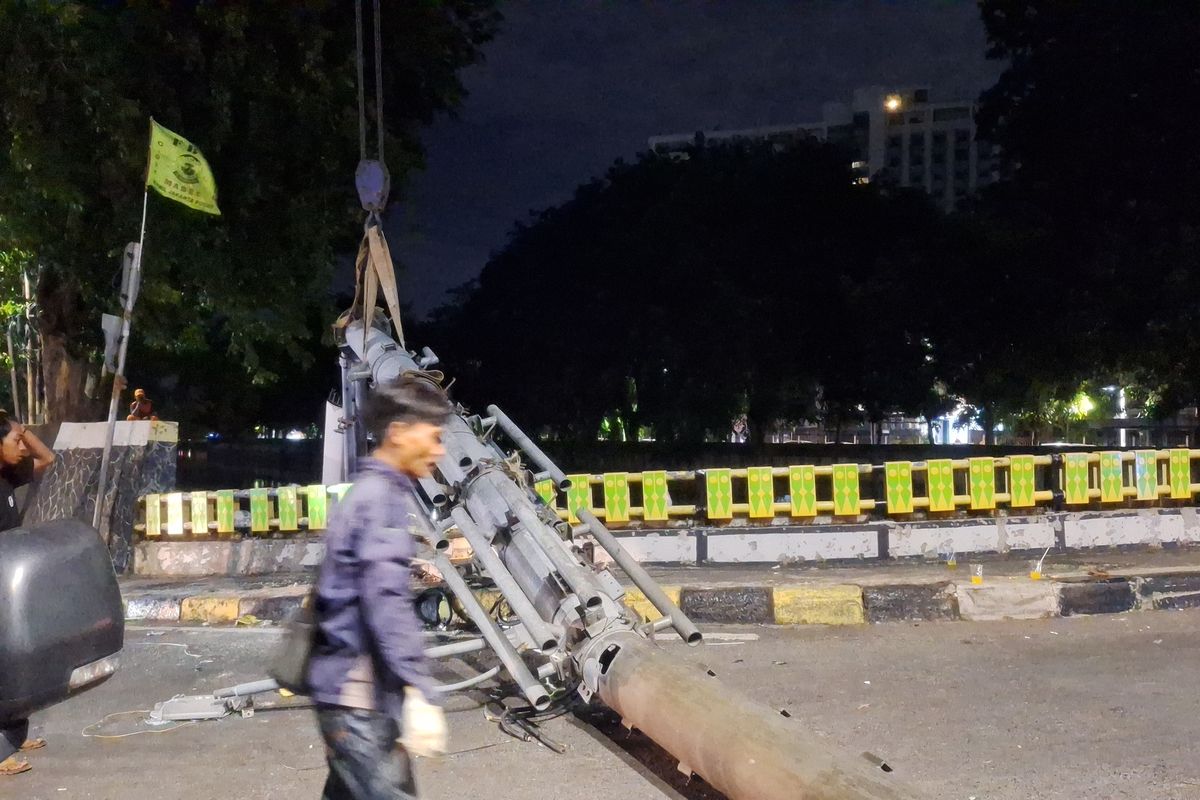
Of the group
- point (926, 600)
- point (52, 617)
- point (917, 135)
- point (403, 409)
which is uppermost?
point (917, 135)

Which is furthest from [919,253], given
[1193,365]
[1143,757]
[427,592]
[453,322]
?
[453,322]

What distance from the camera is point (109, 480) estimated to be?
10.6 metres

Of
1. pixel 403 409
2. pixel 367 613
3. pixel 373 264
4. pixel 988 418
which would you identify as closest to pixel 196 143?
pixel 373 264

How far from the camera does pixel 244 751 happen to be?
16.4ft

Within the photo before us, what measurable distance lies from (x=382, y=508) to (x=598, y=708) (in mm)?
3357

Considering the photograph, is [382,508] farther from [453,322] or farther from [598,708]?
[453,322]

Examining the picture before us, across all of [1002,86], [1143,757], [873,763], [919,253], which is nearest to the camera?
[873,763]

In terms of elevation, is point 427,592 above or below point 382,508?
below

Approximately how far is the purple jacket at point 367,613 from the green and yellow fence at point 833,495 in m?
7.19

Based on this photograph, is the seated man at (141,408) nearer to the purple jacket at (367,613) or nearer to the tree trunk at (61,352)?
the tree trunk at (61,352)

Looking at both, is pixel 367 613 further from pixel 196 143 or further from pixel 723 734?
pixel 196 143

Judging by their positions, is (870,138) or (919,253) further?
(870,138)

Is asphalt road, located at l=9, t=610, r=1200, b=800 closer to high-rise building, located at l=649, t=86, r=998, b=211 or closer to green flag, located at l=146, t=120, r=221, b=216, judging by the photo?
green flag, located at l=146, t=120, r=221, b=216

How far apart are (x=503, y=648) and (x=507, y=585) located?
1.31 ft
